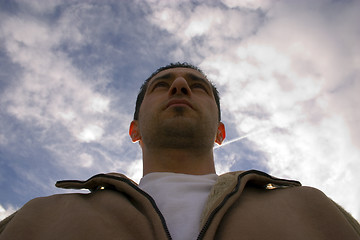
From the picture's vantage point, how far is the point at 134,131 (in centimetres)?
440

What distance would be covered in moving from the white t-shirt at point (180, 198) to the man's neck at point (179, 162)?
1.16 feet

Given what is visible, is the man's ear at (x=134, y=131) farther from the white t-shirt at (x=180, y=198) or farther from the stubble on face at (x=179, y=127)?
the white t-shirt at (x=180, y=198)

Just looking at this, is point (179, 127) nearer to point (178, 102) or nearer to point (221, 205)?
point (178, 102)

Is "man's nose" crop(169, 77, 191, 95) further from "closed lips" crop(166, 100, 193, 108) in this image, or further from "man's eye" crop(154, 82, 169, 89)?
"man's eye" crop(154, 82, 169, 89)

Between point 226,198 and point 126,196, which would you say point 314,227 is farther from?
point 126,196

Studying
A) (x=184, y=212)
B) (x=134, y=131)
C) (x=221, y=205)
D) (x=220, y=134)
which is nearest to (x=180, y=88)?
(x=134, y=131)

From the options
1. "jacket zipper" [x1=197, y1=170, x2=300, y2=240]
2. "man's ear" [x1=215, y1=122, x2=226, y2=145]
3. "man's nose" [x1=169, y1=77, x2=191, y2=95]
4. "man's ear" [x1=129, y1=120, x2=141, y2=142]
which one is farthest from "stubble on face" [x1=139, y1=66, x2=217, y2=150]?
"jacket zipper" [x1=197, y1=170, x2=300, y2=240]

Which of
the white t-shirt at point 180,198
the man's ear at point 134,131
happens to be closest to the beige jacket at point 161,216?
the white t-shirt at point 180,198

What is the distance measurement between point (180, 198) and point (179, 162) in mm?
962

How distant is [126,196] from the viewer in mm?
2066

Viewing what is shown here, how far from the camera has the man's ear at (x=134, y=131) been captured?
4305 millimetres

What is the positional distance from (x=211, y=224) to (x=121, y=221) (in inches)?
24.1

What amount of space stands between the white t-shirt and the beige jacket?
16cm

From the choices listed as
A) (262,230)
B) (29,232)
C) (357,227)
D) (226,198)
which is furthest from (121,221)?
(357,227)
